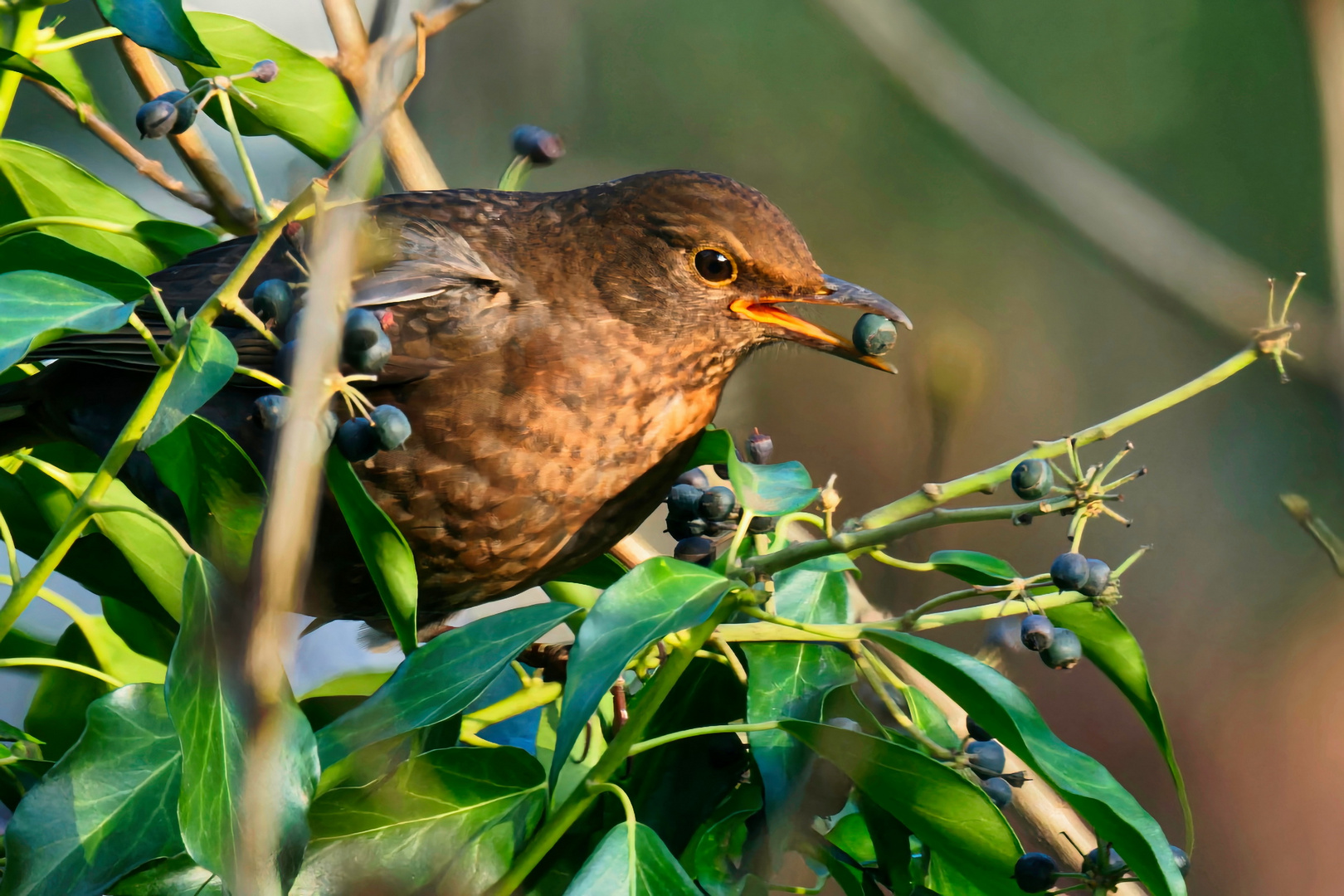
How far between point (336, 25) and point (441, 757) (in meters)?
1.72

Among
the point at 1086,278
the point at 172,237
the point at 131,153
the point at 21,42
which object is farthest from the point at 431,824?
the point at 1086,278

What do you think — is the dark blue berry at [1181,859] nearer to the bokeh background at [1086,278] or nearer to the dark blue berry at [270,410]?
the dark blue berry at [270,410]

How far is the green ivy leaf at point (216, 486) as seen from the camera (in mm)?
1455

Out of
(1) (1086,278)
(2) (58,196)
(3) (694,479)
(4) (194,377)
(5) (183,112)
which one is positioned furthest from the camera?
(1) (1086,278)

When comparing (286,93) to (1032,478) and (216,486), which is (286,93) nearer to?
(216,486)

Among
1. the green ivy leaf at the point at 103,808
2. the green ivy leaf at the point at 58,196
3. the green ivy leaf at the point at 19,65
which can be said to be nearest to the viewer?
the green ivy leaf at the point at 103,808

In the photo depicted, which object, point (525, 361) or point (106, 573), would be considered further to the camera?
point (525, 361)

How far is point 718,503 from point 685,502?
0.08 m

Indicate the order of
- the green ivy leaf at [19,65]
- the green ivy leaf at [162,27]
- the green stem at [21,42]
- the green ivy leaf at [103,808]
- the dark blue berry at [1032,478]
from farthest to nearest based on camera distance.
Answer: the green stem at [21,42], the green ivy leaf at [19,65], the green ivy leaf at [162,27], the dark blue berry at [1032,478], the green ivy leaf at [103,808]

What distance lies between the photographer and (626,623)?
1278 mm

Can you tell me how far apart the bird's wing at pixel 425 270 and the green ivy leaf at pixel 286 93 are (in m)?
0.20

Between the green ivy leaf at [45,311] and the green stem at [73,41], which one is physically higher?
the green stem at [73,41]

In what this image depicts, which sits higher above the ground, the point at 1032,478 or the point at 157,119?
the point at 157,119

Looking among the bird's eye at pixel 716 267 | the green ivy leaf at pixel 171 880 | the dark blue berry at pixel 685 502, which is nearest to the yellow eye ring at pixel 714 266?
the bird's eye at pixel 716 267
